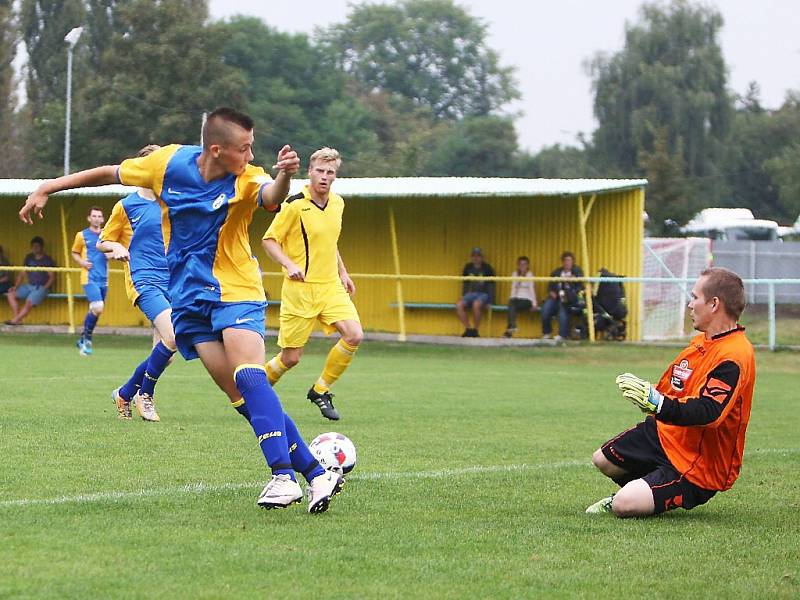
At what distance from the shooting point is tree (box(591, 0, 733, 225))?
2371 inches

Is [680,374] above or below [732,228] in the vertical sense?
above

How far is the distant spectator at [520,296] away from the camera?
23.4 metres

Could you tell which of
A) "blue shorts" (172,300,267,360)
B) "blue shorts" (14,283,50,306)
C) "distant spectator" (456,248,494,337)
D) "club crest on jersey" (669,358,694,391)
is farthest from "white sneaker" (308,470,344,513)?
"blue shorts" (14,283,50,306)

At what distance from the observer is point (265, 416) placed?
6055 mm

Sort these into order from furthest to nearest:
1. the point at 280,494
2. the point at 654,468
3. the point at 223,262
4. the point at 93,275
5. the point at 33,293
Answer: the point at 33,293
the point at 93,275
the point at 654,468
the point at 223,262
the point at 280,494

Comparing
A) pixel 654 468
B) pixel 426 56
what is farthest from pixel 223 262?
pixel 426 56

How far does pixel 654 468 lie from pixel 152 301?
5.56 metres

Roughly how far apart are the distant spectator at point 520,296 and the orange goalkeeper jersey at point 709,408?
16933mm

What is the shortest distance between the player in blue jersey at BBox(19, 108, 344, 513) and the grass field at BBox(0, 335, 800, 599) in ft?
1.09

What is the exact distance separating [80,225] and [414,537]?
74.6 feet

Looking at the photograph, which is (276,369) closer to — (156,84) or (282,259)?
(282,259)

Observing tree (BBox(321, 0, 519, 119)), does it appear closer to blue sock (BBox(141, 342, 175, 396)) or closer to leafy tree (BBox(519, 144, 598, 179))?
leafy tree (BBox(519, 144, 598, 179))

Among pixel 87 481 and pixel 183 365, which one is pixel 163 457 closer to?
pixel 87 481

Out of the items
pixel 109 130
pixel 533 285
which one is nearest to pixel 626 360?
pixel 533 285
